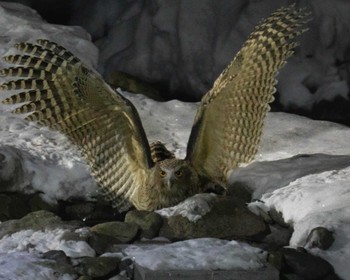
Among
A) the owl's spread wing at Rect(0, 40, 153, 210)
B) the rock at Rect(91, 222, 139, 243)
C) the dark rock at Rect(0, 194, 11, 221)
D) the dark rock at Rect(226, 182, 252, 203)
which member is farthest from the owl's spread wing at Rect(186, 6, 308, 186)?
the rock at Rect(91, 222, 139, 243)

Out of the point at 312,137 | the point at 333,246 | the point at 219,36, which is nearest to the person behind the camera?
the point at 333,246

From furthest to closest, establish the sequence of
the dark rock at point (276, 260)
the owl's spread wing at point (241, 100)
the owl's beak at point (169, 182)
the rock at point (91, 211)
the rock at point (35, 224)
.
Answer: the rock at point (91, 211) < the owl's spread wing at point (241, 100) < the owl's beak at point (169, 182) < the rock at point (35, 224) < the dark rock at point (276, 260)

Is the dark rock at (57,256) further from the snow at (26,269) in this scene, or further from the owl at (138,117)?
the owl at (138,117)

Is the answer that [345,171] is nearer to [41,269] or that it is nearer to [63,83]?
[63,83]

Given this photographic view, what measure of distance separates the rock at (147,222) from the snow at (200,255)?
0.44 m

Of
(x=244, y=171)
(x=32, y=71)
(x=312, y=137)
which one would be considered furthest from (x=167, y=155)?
(x=312, y=137)

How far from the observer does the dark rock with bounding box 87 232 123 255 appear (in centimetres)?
502

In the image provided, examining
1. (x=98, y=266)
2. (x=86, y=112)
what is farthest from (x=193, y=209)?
(x=86, y=112)

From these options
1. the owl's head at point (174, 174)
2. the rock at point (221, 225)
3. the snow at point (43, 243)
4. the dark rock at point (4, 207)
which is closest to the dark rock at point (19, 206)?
the dark rock at point (4, 207)

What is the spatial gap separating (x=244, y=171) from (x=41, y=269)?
256cm

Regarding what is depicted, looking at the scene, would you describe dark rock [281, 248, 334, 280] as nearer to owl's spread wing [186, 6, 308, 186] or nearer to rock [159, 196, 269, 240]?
rock [159, 196, 269, 240]

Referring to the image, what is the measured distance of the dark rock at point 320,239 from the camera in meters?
5.21

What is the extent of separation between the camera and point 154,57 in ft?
32.7

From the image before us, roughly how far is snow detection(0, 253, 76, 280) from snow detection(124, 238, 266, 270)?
389mm
